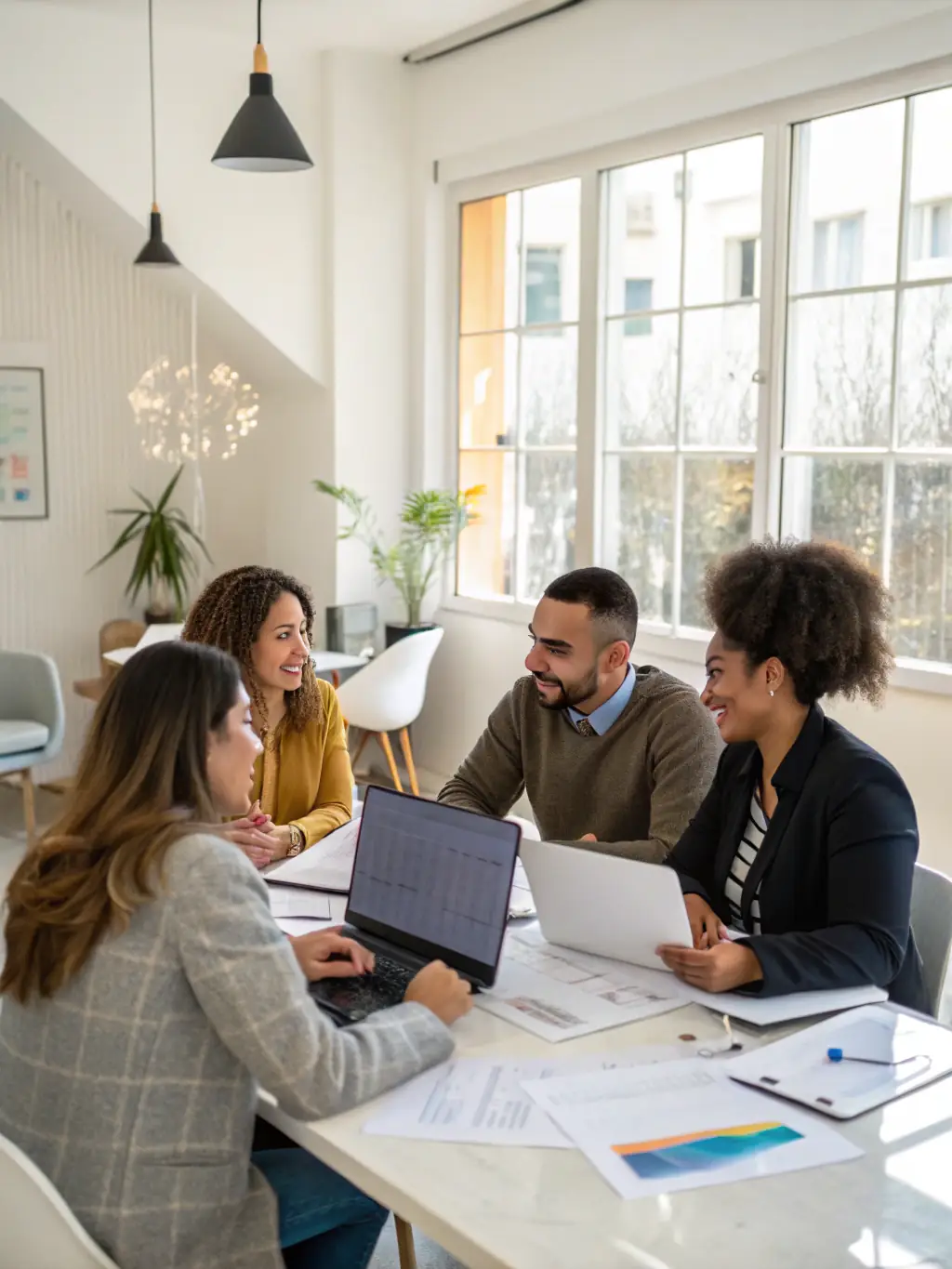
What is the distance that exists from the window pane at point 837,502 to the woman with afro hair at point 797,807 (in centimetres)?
177

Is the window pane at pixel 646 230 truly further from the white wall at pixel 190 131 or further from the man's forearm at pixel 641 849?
the man's forearm at pixel 641 849

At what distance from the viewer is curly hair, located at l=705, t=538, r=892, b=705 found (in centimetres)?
211

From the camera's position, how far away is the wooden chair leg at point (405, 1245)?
2.29 meters

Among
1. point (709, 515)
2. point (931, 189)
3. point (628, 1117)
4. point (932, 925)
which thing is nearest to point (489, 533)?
point (709, 515)

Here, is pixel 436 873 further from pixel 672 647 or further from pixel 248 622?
pixel 672 647

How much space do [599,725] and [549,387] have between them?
9.38 feet

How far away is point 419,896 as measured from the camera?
1.94 metres

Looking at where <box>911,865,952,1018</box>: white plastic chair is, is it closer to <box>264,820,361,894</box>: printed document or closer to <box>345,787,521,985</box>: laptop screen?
<box>345,787,521,985</box>: laptop screen

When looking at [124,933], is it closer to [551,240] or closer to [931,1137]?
[931,1137]

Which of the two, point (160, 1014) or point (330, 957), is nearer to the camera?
point (160, 1014)

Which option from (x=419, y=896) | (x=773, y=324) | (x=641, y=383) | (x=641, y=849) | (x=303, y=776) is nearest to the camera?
(x=419, y=896)

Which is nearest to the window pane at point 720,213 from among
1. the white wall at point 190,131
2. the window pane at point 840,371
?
the window pane at point 840,371

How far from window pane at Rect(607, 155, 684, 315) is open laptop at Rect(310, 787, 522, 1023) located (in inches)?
124

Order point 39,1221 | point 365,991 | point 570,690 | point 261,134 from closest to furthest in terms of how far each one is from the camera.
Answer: point 39,1221, point 365,991, point 570,690, point 261,134
